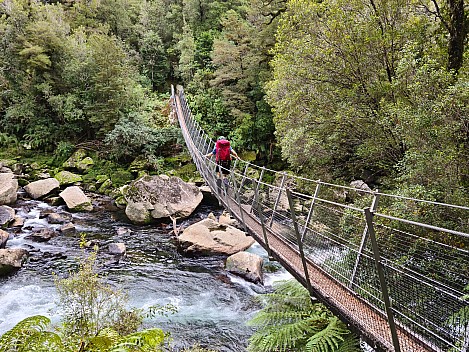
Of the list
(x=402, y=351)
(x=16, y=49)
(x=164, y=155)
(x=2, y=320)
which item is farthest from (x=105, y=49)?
(x=402, y=351)

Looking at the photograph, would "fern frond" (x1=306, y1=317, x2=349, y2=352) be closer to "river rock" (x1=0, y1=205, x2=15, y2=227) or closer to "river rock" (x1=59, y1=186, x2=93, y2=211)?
"river rock" (x1=0, y1=205, x2=15, y2=227)

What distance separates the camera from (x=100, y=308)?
3.64m

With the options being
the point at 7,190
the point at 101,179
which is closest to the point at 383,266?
the point at 7,190

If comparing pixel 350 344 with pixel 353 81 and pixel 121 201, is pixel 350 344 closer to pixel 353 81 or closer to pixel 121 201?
pixel 353 81

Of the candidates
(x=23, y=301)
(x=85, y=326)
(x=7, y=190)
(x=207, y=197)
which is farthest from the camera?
(x=207, y=197)

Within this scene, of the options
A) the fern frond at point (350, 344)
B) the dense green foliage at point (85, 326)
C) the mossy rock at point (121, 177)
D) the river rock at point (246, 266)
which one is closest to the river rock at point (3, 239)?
the dense green foliage at point (85, 326)

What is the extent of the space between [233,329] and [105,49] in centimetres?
1291

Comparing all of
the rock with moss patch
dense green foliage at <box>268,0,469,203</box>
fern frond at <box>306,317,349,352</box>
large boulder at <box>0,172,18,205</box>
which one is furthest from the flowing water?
the rock with moss patch

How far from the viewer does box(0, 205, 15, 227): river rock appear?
8.06 meters

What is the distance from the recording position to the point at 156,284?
5.88 meters

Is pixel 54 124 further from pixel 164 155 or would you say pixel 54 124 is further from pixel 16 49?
pixel 164 155

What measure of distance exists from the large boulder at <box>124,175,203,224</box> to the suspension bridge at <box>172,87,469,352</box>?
5272mm

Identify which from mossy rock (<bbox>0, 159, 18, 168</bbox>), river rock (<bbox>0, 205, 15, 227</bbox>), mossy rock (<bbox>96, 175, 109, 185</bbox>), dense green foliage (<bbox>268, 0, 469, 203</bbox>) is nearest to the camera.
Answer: dense green foliage (<bbox>268, 0, 469, 203</bbox>)

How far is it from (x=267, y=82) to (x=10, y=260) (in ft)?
25.6
